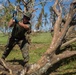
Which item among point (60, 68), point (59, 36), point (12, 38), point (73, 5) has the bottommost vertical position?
point (60, 68)

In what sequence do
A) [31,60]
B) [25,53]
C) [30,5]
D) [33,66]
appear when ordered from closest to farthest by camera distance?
1. [33,66]
2. [25,53]
3. [31,60]
4. [30,5]

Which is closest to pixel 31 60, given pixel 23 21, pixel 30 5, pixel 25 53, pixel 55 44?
pixel 25 53

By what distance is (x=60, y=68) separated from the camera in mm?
10797

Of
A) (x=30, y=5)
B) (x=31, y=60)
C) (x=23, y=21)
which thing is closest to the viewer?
(x=23, y=21)

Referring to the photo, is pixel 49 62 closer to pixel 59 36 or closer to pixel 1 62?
pixel 59 36

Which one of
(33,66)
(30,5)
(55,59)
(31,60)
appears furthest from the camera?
(30,5)

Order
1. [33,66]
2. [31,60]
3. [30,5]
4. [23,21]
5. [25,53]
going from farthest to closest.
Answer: [30,5]
[31,60]
[25,53]
[23,21]
[33,66]

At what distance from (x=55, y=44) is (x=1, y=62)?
207 cm

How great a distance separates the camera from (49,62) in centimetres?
872

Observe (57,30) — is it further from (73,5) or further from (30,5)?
(30,5)

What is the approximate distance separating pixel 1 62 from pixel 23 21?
203 centimetres

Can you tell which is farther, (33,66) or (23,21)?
(23,21)

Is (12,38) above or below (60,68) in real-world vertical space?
above

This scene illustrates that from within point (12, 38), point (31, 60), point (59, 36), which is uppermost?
point (59, 36)
